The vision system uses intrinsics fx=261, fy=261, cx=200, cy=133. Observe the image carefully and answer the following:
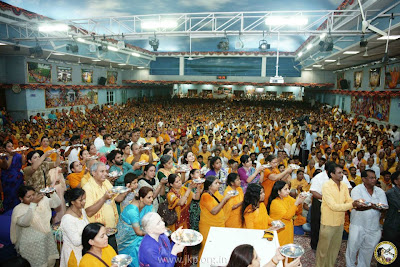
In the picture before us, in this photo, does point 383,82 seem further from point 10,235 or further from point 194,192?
point 10,235

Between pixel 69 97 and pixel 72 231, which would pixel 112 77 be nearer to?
pixel 69 97

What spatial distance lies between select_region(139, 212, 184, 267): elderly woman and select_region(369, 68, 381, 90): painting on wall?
1285cm

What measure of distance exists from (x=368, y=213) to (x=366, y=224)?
157 mm

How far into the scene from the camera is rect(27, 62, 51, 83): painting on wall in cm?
1370

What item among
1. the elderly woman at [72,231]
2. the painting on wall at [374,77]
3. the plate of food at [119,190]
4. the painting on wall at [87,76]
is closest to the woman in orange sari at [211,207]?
the plate of food at [119,190]

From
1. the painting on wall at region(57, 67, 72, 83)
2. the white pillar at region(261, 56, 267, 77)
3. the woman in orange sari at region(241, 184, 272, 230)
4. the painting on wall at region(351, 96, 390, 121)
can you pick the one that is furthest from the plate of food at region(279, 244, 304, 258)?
the white pillar at region(261, 56, 267, 77)

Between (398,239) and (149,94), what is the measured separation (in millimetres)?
28198

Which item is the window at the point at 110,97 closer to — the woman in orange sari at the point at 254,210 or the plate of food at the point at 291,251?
the woman in orange sari at the point at 254,210

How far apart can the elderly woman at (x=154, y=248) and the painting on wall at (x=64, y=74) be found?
53.6ft

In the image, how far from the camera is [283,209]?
11.0 ft

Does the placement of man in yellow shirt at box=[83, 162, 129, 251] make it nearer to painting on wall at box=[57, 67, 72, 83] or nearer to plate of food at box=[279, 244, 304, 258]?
plate of food at box=[279, 244, 304, 258]

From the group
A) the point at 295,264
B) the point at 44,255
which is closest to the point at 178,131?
the point at 44,255

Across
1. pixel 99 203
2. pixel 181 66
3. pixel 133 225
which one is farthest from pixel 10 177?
pixel 181 66

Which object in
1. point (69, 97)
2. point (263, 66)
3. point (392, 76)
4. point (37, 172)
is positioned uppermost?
point (263, 66)
